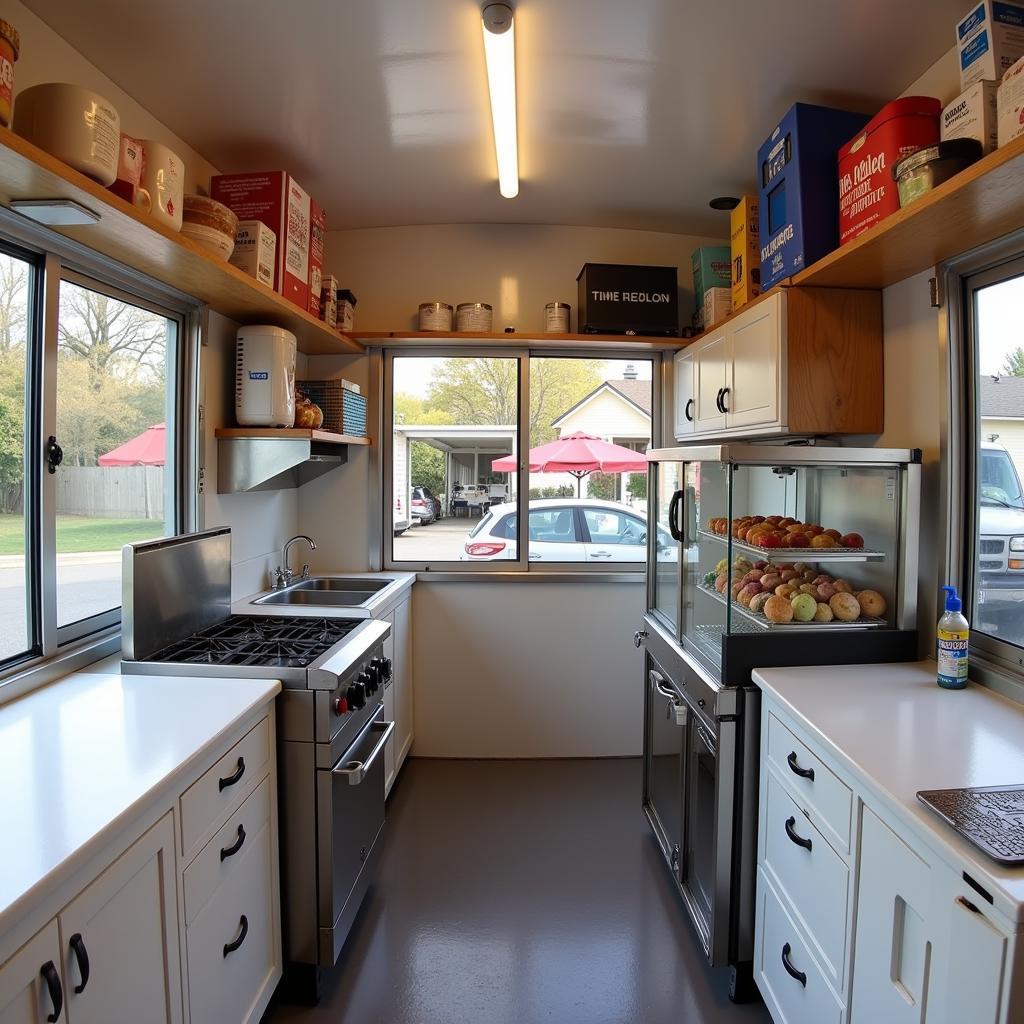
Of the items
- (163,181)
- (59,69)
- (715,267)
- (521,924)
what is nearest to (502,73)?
(163,181)

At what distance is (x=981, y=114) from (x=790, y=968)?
6.61 feet

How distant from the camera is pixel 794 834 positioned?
5.27ft

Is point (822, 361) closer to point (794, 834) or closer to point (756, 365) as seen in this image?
point (756, 365)

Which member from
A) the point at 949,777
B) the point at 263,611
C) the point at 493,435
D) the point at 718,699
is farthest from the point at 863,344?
the point at 263,611

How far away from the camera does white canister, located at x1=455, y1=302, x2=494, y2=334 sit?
3.21m

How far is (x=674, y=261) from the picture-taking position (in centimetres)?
341

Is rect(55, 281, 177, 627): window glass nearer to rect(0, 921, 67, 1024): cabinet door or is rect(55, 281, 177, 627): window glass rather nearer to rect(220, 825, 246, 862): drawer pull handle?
rect(220, 825, 246, 862): drawer pull handle

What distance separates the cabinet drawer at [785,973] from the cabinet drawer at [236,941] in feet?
4.26

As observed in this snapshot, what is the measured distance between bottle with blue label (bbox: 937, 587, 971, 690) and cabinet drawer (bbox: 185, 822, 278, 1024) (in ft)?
5.93

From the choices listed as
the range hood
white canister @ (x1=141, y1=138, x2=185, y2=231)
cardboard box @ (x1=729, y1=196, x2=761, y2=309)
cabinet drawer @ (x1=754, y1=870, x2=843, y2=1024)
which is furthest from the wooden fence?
cardboard box @ (x1=729, y1=196, x2=761, y2=309)

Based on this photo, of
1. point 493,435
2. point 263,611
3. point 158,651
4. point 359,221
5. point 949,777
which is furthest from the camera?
point 493,435

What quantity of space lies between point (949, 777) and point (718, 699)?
645 millimetres

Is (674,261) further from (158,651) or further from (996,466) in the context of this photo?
(158,651)

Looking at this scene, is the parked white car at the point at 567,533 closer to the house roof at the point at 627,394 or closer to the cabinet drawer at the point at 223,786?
the house roof at the point at 627,394
